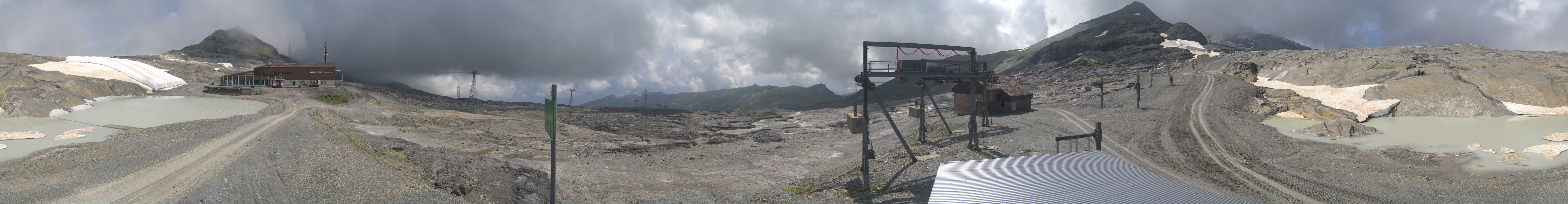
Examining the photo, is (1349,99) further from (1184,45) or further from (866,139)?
(1184,45)

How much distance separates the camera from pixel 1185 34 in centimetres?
15762

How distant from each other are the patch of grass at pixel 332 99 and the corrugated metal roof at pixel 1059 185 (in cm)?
8116

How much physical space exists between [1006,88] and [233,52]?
205 meters

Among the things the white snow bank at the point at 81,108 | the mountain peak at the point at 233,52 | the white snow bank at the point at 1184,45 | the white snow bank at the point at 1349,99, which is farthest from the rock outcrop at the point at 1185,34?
the mountain peak at the point at 233,52

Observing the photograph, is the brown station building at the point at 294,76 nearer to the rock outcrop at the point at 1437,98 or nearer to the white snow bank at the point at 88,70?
the white snow bank at the point at 88,70

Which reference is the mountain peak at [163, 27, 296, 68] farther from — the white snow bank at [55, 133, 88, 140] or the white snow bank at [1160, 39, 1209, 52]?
the white snow bank at [1160, 39, 1209, 52]

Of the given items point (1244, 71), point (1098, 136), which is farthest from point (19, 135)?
point (1244, 71)

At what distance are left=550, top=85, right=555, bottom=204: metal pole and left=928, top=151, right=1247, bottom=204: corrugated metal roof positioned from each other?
754 centimetres

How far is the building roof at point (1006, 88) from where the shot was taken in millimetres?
42938

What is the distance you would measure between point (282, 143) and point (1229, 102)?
63681mm

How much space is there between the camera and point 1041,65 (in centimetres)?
15088

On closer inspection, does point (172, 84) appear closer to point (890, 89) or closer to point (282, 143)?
point (282, 143)

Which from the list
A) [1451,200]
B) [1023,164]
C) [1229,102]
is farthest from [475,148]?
[1229,102]

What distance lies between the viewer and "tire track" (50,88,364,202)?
14.8 m
